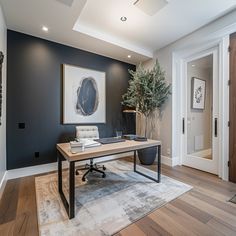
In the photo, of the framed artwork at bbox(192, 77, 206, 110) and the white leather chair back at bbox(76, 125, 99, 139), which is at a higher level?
the framed artwork at bbox(192, 77, 206, 110)

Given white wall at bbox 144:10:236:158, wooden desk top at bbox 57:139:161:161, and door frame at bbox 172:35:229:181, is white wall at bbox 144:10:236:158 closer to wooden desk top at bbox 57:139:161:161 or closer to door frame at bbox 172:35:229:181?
door frame at bbox 172:35:229:181

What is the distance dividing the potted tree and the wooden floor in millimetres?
1294

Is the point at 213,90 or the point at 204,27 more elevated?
the point at 204,27

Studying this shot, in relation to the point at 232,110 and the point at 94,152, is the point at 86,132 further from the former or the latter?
the point at 232,110

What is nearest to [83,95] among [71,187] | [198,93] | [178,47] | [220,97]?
[71,187]

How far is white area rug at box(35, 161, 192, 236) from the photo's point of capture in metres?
1.57

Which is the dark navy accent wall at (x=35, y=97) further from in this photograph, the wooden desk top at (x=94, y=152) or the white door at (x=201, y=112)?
the white door at (x=201, y=112)

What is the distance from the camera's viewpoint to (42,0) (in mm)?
2086

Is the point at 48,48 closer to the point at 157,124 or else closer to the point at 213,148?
the point at 157,124

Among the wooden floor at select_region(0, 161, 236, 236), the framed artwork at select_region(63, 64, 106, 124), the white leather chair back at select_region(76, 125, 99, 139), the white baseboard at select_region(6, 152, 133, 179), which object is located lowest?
the wooden floor at select_region(0, 161, 236, 236)

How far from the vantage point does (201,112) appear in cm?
348

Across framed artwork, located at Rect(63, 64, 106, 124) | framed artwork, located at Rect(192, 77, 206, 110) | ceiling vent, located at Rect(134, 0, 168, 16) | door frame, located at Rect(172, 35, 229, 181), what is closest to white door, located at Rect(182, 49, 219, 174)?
framed artwork, located at Rect(192, 77, 206, 110)

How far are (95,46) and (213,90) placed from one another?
2766 mm

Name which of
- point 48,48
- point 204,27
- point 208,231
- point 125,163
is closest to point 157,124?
point 125,163
